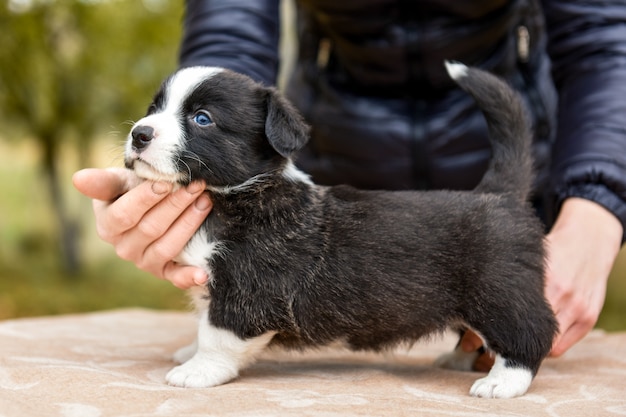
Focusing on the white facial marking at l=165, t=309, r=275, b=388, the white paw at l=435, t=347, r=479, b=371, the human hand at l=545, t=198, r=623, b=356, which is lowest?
the white paw at l=435, t=347, r=479, b=371

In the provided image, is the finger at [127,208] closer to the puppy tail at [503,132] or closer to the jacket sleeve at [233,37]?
the jacket sleeve at [233,37]

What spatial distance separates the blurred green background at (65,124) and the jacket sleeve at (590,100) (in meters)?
5.54

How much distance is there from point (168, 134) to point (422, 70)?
1.50 meters

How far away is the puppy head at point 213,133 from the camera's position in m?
2.24

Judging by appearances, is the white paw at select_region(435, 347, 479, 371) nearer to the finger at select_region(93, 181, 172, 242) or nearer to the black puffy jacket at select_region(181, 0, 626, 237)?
the black puffy jacket at select_region(181, 0, 626, 237)

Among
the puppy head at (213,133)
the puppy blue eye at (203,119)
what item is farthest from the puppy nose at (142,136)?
the puppy blue eye at (203,119)

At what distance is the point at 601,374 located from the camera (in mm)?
2674

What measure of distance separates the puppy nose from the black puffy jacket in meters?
0.91

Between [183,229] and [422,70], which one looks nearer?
[183,229]

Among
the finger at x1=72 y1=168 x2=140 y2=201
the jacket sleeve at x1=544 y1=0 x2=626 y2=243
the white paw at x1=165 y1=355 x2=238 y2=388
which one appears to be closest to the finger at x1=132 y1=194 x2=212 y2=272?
the finger at x1=72 y1=168 x2=140 y2=201

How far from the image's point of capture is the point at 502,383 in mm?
2287

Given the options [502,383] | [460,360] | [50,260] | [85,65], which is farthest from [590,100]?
[50,260]

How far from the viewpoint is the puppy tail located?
8.33 feet

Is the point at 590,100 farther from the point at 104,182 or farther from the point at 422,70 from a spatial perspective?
the point at 104,182
